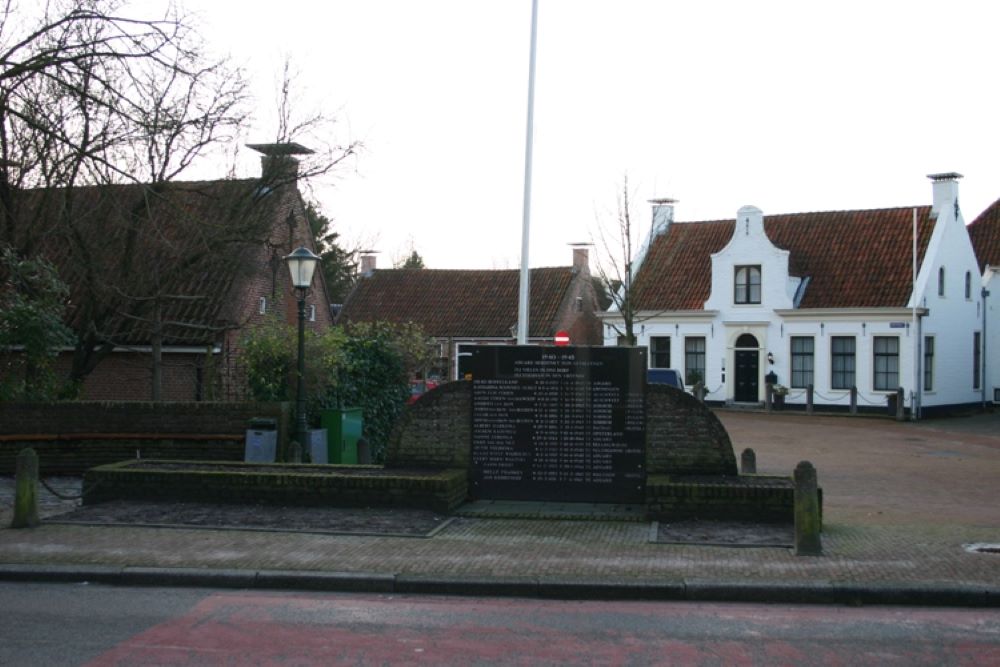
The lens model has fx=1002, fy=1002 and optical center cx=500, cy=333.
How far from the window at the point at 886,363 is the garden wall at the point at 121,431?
1069 inches

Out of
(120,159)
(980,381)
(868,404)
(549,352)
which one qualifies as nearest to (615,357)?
(549,352)

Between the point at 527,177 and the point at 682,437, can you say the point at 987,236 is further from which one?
the point at 682,437

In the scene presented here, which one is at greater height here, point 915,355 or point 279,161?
point 279,161

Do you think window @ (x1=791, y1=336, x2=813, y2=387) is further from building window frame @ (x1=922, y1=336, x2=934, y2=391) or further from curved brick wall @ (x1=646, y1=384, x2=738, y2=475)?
curved brick wall @ (x1=646, y1=384, x2=738, y2=475)

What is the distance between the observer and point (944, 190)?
38.4 meters

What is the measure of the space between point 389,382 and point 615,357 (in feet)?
30.6

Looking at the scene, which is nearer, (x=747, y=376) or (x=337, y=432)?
(x=337, y=432)

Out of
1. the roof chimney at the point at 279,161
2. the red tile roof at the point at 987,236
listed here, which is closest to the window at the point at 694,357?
the red tile roof at the point at 987,236

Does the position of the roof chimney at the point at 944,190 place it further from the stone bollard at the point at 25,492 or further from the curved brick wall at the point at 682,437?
the stone bollard at the point at 25,492

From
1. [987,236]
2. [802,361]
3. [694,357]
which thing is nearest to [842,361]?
[802,361]

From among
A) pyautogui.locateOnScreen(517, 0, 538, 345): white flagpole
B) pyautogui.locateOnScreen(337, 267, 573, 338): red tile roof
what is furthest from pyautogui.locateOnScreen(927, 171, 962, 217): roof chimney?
pyautogui.locateOnScreen(517, 0, 538, 345): white flagpole

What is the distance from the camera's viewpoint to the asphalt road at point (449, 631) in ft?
22.6

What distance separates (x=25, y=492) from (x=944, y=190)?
35963 mm

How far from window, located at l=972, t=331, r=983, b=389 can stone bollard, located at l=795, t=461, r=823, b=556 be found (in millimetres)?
35613
